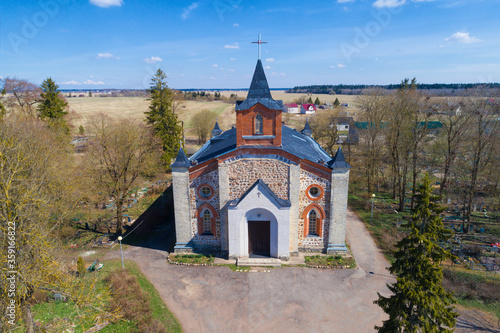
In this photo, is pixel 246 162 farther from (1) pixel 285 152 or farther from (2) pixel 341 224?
(2) pixel 341 224

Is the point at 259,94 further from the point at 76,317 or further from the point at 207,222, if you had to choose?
the point at 76,317

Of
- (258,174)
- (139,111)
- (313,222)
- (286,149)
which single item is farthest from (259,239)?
(139,111)

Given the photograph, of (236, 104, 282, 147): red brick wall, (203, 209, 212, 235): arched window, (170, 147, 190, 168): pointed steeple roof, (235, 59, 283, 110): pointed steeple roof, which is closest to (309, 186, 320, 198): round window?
(236, 104, 282, 147): red brick wall

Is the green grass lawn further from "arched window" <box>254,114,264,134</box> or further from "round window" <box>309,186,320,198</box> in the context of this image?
"arched window" <box>254,114,264,134</box>

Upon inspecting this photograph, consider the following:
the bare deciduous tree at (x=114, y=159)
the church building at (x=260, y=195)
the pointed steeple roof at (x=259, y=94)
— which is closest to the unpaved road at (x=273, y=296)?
the church building at (x=260, y=195)

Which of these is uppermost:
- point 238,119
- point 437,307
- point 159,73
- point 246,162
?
point 159,73

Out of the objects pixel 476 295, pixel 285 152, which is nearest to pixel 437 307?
pixel 476 295
